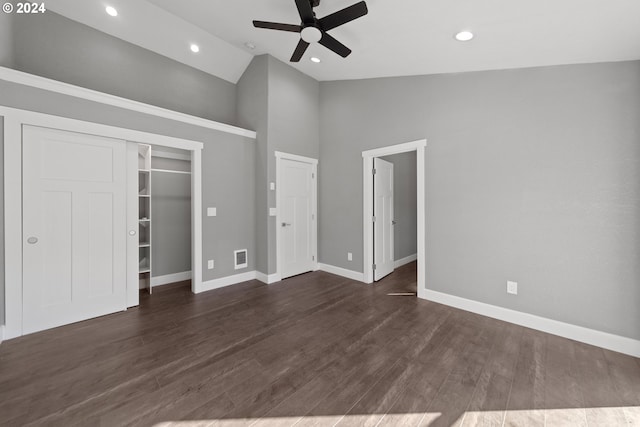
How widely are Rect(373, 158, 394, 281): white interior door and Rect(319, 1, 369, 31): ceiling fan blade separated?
2166mm

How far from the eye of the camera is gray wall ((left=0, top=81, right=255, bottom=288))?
10.8 feet

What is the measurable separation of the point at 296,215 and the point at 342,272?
128 cm

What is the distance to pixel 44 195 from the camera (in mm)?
2686

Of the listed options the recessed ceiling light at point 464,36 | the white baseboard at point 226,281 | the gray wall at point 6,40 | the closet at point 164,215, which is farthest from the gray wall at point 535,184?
the gray wall at point 6,40

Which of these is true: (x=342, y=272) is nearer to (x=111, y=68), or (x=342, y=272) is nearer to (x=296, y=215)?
(x=296, y=215)

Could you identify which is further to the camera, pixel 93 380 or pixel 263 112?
pixel 263 112

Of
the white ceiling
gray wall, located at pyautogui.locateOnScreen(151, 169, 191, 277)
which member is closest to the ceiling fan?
the white ceiling

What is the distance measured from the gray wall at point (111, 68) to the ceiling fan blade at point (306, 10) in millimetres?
2819

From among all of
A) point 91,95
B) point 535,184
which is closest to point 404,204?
point 535,184

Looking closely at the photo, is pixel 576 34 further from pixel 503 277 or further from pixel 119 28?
pixel 119 28

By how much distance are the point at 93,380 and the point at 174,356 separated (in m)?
0.53

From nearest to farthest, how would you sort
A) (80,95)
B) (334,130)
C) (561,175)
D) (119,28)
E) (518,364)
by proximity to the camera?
(518,364) → (561,175) → (80,95) → (119,28) → (334,130)

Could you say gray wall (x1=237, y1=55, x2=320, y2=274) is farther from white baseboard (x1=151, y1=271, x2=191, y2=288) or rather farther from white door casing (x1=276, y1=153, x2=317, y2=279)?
white baseboard (x1=151, y1=271, x2=191, y2=288)

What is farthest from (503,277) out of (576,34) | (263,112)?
(263,112)
